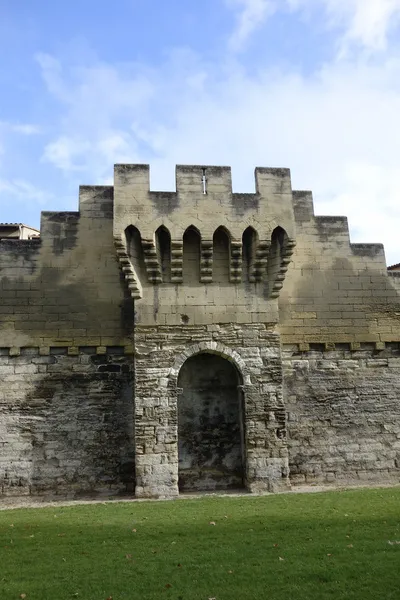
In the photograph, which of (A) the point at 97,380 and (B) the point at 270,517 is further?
(A) the point at 97,380

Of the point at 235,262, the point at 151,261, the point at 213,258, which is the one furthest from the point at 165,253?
the point at 235,262

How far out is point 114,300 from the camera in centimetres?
1266

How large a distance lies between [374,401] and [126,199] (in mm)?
7934

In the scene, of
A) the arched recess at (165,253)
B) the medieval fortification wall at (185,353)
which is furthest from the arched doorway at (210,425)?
the arched recess at (165,253)

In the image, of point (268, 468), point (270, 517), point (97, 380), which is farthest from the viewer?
point (97, 380)

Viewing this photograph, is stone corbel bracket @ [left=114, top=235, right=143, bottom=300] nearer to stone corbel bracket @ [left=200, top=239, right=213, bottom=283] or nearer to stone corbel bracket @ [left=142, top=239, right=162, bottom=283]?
stone corbel bracket @ [left=142, top=239, right=162, bottom=283]

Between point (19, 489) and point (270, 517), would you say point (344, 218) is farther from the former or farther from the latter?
point (19, 489)

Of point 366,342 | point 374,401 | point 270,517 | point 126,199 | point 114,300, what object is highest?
point 126,199

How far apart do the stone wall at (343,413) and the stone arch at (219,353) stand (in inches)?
60.3

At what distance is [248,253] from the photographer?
12359 mm

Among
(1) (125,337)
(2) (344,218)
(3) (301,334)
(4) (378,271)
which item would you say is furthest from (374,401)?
(1) (125,337)

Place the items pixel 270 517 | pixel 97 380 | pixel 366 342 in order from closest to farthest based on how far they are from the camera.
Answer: pixel 270 517, pixel 97 380, pixel 366 342

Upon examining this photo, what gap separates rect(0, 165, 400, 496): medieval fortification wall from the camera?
11641mm

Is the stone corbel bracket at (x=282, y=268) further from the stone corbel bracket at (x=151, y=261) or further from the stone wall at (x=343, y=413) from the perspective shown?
the stone corbel bracket at (x=151, y=261)
